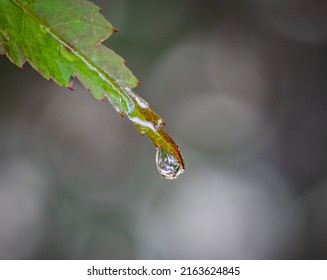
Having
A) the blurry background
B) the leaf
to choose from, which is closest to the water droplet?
the leaf

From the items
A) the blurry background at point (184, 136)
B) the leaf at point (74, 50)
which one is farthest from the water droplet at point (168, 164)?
the blurry background at point (184, 136)

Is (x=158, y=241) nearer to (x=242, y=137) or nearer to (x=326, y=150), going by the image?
(x=242, y=137)

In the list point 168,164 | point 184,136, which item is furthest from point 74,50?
point 184,136

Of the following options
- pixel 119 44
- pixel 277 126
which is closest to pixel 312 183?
pixel 277 126

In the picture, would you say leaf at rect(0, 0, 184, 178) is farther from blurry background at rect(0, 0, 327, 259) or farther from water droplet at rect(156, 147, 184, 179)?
blurry background at rect(0, 0, 327, 259)

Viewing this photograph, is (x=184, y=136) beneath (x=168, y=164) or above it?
beneath

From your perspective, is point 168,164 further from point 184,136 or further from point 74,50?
point 184,136

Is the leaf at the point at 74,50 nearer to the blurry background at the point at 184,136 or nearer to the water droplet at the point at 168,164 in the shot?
the water droplet at the point at 168,164
